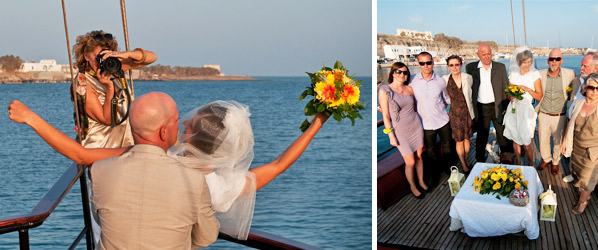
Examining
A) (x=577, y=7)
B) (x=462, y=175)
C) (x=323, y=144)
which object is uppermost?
(x=577, y=7)

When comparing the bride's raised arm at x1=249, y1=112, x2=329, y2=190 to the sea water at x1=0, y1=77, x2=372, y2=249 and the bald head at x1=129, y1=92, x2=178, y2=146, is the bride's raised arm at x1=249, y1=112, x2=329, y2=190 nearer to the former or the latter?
the bald head at x1=129, y1=92, x2=178, y2=146

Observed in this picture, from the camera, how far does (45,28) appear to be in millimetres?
59344

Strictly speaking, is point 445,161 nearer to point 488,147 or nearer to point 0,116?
point 488,147

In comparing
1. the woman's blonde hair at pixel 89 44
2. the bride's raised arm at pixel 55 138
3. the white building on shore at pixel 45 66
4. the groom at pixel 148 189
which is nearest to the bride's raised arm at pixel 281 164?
the groom at pixel 148 189

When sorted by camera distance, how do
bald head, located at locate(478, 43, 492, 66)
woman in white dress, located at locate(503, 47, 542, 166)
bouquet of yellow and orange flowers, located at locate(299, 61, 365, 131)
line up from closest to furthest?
bouquet of yellow and orange flowers, located at locate(299, 61, 365, 131) → woman in white dress, located at locate(503, 47, 542, 166) → bald head, located at locate(478, 43, 492, 66)

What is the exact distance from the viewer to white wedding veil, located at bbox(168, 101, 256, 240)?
1964mm

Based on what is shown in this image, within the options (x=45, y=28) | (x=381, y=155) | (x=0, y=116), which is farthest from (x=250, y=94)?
(x=381, y=155)

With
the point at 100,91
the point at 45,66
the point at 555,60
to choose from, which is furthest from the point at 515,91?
the point at 45,66

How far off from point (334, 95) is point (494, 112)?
2.61 metres

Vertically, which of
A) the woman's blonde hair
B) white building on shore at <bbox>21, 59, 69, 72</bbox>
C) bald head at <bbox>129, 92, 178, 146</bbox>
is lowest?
bald head at <bbox>129, 92, 178, 146</bbox>

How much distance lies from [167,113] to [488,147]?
3.29 meters

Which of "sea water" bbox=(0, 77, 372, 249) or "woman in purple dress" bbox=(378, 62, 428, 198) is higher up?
"woman in purple dress" bbox=(378, 62, 428, 198)

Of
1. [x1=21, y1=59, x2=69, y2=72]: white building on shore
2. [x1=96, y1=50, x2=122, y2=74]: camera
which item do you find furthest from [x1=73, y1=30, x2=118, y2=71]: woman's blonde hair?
[x1=21, y1=59, x2=69, y2=72]: white building on shore

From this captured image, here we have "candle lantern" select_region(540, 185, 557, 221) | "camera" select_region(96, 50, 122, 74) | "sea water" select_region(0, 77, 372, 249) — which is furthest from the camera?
"sea water" select_region(0, 77, 372, 249)
